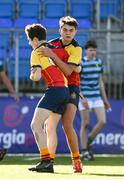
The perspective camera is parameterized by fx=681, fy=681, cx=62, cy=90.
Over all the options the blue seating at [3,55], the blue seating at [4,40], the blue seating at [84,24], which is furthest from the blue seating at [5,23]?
the blue seating at [3,55]

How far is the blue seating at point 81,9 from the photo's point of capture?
18219 mm

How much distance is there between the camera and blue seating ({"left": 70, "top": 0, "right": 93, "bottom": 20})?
18.2m

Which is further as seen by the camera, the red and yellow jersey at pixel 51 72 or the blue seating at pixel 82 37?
the blue seating at pixel 82 37

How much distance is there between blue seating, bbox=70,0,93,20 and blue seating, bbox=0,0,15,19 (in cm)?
158

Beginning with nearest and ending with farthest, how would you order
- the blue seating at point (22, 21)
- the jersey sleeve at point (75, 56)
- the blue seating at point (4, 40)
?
the jersey sleeve at point (75, 56)
the blue seating at point (4, 40)
the blue seating at point (22, 21)

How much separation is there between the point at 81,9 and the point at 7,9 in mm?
1980

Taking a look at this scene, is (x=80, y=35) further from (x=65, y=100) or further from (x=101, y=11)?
(x=65, y=100)

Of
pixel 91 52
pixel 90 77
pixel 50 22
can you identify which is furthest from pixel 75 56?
pixel 50 22

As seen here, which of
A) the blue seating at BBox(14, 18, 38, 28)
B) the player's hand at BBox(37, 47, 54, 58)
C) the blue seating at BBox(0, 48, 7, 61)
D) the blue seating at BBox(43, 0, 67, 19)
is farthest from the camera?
the blue seating at BBox(43, 0, 67, 19)

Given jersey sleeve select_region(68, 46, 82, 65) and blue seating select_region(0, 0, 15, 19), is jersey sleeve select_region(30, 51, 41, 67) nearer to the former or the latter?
jersey sleeve select_region(68, 46, 82, 65)

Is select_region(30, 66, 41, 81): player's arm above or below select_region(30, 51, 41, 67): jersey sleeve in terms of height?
below

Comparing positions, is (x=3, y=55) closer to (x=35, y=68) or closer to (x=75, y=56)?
(x=75, y=56)

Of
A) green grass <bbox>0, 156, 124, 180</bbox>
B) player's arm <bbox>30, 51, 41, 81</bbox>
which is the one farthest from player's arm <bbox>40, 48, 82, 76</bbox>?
green grass <bbox>0, 156, 124, 180</bbox>

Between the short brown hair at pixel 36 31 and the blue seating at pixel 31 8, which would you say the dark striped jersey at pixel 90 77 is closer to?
the short brown hair at pixel 36 31
